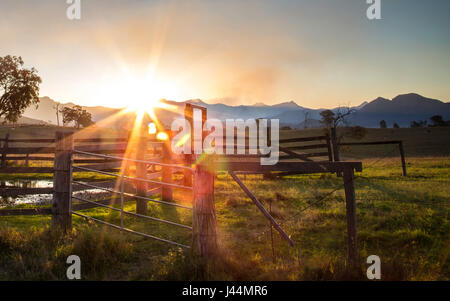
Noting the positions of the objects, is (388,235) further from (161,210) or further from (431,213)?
(161,210)

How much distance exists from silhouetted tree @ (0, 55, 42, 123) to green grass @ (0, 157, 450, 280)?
1268 inches

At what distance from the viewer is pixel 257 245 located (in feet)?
16.2

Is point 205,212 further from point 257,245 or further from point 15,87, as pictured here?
point 15,87

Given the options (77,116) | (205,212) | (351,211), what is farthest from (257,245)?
(77,116)

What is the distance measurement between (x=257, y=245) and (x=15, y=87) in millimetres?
37489

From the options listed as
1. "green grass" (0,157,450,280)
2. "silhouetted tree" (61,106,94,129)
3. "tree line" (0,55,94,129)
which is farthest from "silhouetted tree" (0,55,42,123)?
"silhouetted tree" (61,106,94,129)

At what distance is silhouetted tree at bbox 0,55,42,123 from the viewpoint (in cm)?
3169

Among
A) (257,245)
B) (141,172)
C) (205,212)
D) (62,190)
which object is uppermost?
(141,172)

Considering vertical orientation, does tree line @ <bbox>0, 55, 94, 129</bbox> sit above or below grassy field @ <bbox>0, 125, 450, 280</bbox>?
above

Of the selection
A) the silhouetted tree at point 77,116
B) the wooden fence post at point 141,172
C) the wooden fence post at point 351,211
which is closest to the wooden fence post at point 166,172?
the wooden fence post at point 141,172

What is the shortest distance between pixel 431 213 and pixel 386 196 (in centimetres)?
229

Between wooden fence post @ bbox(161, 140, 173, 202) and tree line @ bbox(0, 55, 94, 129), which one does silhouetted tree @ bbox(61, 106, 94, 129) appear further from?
wooden fence post @ bbox(161, 140, 173, 202)

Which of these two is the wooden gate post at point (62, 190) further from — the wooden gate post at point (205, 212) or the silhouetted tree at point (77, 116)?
the silhouetted tree at point (77, 116)
